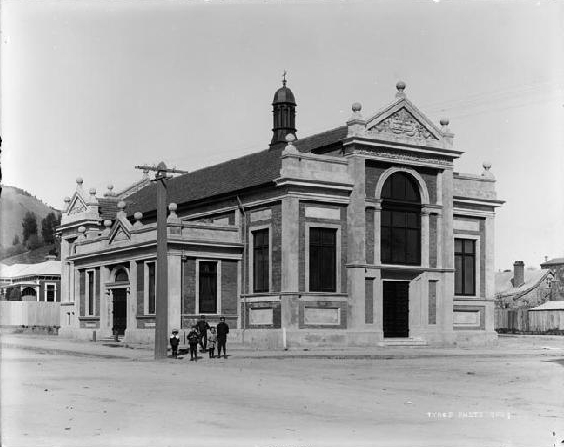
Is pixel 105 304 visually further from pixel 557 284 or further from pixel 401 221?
pixel 557 284

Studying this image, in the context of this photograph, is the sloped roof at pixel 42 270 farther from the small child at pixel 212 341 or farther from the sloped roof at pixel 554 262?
the sloped roof at pixel 554 262

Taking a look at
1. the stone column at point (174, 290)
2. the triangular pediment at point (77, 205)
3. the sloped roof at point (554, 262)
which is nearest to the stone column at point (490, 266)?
the stone column at point (174, 290)

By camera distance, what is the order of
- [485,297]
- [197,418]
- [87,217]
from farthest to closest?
[87,217] < [485,297] < [197,418]

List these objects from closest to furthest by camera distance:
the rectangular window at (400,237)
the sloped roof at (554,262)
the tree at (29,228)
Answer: the rectangular window at (400,237), the sloped roof at (554,262), the tree at (29,228)

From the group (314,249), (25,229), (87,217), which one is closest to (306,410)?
(314,249)

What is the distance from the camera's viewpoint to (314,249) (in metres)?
36.3

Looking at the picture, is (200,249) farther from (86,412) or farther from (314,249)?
(86,412)

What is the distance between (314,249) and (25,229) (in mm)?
163507

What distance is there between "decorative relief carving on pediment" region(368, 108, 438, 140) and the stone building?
0.19 feet

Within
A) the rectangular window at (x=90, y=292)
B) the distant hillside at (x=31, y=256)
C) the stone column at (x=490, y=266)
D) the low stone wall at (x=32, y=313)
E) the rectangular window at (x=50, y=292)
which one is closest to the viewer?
the stone column at (x=490, y=266)

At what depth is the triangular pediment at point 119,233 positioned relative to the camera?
133 ft

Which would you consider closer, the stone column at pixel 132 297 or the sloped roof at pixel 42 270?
the stone column at pixel 132 297

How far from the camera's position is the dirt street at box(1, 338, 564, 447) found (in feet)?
36.8

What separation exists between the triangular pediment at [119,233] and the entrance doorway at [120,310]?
2.49 meters
